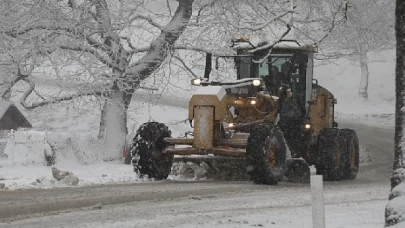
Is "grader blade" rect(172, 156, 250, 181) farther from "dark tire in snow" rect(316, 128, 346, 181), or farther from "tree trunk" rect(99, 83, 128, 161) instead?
"tree trunk" rect(99, 83, 128, 161)

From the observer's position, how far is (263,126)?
14.9 meters

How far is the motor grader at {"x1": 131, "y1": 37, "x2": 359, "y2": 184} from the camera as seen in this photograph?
595 inches

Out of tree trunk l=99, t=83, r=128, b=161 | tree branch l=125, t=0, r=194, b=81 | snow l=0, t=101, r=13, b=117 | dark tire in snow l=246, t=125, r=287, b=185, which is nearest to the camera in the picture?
dark tire in snow l=246, t=125, r=287, b=185

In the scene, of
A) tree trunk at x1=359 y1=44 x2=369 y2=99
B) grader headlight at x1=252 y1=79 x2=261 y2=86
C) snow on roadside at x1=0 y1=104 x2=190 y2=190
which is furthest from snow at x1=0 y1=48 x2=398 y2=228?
tree trunk at x1=359 y1=44 x2=369 y2=99

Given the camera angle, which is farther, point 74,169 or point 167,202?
point 74,169

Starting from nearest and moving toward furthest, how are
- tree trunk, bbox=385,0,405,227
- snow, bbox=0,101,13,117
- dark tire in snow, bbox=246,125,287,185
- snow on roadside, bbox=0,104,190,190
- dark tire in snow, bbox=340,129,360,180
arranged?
1. tree trunk, bbox=385,0,405,227
2. dark tire in snow, bbox=246,125,287,185
3. snow on roadside, bbox=0,104,190,190
4. dark tire in snow, bbox=340,129,360,180
5. snow, bbox=0,101,13,117

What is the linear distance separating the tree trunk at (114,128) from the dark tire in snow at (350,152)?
22.7ft

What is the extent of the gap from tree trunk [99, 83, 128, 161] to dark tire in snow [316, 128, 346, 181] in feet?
23.0

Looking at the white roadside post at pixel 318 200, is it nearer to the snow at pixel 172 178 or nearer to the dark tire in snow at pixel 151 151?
the snow at pixel 172 178

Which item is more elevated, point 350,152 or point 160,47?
point 160,47

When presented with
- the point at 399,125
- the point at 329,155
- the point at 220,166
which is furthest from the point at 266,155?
the point at 399,125

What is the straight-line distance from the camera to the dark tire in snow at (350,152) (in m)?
17.5

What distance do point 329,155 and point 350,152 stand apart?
1.05 m

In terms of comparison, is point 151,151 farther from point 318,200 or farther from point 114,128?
point 318,200
